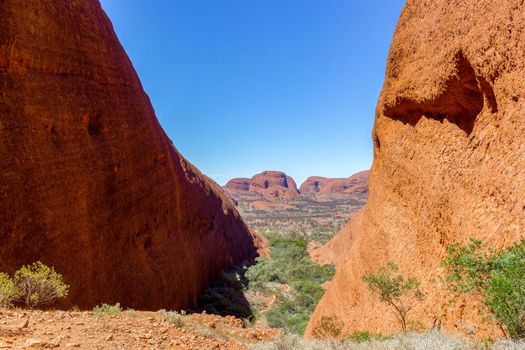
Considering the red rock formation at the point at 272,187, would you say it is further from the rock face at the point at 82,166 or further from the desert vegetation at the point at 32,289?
the desert vegetation at the point at 32,289

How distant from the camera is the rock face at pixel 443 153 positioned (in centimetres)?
765

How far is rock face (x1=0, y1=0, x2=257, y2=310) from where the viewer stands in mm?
10617

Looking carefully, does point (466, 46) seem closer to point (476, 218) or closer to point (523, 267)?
point (476, 218)

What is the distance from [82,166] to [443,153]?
13.5 meters

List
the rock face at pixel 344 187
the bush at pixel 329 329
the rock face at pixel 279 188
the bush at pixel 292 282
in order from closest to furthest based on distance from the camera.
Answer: the bush at pixel 329 329 → the bush at pixel 292 282 → the rock face at pixel 279 188 → the rock face at pixel 344 187

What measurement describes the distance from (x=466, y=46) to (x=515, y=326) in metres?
7.54

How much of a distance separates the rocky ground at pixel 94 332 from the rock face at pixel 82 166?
3.97 metres

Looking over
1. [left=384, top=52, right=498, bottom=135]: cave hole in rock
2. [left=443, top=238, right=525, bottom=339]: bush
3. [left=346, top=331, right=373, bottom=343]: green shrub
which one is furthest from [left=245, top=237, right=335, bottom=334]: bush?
[left=443, top=238, right=525, bottom=339]: bush

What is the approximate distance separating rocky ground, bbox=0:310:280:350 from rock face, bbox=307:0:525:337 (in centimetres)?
625

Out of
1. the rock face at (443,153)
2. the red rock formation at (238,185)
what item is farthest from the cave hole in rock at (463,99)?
the red rock formation at (238,185)

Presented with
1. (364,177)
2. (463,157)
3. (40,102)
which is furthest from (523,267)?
(364,177)

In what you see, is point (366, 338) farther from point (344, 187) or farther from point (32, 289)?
point (344, 187)

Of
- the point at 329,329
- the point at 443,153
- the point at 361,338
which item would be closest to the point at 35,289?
the point at 361,338

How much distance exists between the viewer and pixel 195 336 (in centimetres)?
757
